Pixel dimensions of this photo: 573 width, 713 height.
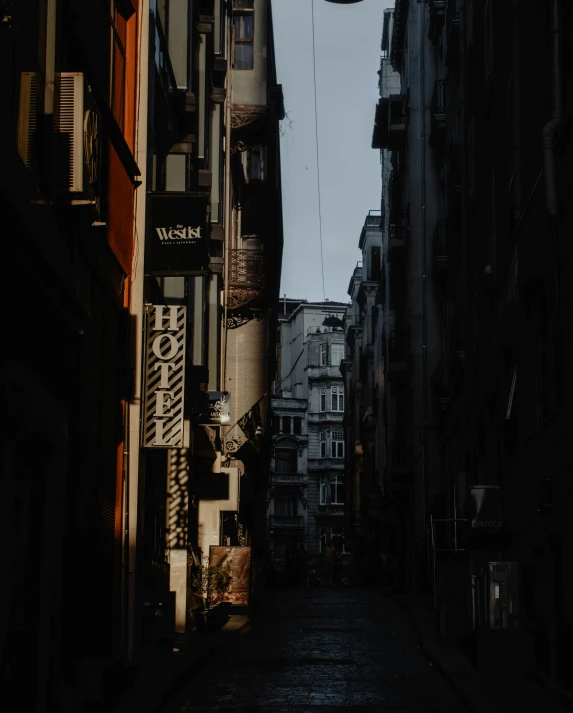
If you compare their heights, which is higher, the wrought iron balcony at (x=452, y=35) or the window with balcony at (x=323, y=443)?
the wrought iron balcony at (x=452, y=35)

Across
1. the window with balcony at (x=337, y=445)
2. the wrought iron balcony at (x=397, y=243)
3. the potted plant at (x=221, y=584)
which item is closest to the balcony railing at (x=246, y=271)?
the wrought iron balcony at (x=397, y=243)

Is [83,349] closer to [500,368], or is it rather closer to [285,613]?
[500,368]

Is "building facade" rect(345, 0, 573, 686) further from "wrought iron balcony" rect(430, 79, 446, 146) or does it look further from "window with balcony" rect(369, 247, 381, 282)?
"window with balcony" rect(369, 247, 381, 282)

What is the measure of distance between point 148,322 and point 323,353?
86.2m

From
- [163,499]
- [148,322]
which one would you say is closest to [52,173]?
[148,322]

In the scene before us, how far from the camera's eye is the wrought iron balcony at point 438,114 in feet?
117

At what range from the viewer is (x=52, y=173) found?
35.1 ft

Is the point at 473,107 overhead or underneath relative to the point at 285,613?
overhead

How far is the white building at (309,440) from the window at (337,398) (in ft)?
0.28

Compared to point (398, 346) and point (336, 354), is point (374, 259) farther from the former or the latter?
point (398, 346)

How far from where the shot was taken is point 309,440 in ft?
325

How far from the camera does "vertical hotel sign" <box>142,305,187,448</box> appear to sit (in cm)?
1681

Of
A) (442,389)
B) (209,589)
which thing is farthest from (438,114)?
(209,589)

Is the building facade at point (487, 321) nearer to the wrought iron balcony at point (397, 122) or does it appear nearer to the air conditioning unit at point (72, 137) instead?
the wrought iron balcony at point (397, 122)
